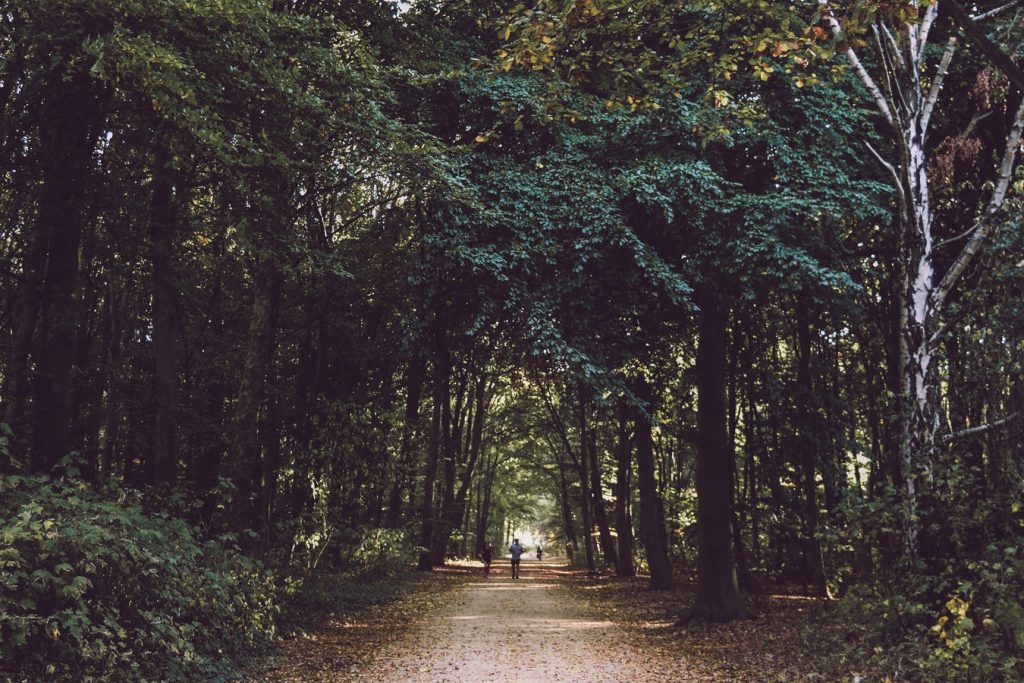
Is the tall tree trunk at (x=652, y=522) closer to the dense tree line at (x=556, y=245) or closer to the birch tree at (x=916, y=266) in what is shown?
the dense tree line at (x=556, y=245)

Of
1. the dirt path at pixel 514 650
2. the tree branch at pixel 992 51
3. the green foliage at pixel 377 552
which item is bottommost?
the dirt path at pixel 514 650

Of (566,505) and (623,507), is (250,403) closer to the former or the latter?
(623,507)

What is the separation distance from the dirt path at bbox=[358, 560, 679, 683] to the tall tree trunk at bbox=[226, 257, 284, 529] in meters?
3.54

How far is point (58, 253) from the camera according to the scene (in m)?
9.19

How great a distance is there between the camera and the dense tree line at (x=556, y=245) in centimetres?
735

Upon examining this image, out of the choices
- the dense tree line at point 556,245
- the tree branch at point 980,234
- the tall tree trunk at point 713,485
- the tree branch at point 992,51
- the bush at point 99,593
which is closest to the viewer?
the tree branch at point 992,51

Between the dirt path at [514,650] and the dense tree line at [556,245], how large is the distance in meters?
2.66

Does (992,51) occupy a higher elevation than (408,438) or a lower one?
higher

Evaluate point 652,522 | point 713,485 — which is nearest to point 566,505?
point 652,522

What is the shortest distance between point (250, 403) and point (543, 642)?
643cm

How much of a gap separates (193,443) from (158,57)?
1342 centimetres

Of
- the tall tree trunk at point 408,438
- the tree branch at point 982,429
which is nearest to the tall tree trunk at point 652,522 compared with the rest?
the tall tree trunk at point 408,438

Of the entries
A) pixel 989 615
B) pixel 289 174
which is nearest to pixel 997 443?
pixel 989 615

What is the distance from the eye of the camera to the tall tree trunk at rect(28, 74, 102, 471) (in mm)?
9008
